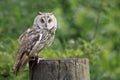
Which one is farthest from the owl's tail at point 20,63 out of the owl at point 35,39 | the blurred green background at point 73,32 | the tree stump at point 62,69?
the blurred green background at point 73,32

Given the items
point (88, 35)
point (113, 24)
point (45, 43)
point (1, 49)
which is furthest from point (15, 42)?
point (113, 24)

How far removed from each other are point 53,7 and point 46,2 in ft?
0.43

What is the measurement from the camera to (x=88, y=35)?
12352 millimetres

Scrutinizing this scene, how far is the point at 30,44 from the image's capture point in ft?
25.8

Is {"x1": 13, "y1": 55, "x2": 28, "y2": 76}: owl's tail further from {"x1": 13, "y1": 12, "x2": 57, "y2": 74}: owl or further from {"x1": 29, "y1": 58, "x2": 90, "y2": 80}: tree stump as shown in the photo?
{"x1": 29, "y1": 58, "x2": 90, "y2": 80}: tree stump

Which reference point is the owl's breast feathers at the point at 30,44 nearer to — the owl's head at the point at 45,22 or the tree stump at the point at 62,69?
the owl's head at the point at 45,22

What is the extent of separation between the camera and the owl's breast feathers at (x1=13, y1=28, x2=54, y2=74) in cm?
773

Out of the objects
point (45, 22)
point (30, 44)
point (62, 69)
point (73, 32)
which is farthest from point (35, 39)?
point (73, 32)

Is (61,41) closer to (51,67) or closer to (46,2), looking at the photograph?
(46,2)

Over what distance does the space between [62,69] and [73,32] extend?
23.1ft

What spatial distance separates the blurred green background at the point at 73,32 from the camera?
9.98 m

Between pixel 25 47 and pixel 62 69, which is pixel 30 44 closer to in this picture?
pixel 25 47

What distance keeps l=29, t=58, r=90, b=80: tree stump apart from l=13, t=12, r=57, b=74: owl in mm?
453

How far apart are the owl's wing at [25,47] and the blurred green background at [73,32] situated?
1345mm
